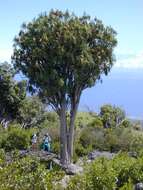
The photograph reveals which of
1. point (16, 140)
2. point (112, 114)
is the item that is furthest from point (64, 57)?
point (112, 114)

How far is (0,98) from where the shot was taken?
4544 centimetres

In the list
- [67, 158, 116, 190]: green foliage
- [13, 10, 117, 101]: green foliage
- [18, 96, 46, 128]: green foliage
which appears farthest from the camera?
[18, 96, 46, 128]: green foliage

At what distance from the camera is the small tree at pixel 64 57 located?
27.7 metres

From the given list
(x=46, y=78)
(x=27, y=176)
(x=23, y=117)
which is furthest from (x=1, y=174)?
(x=23, y=117)

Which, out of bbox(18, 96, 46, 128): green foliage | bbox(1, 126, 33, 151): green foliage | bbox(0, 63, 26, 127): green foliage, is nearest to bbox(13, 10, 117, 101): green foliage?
bbox(1, 126, 33, 151): green foliage

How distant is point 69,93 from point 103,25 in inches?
145

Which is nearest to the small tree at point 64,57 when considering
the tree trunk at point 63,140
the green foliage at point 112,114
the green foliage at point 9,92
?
the tree trunk at point 63,140

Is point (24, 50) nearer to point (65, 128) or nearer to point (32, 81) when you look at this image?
point (32, 81)

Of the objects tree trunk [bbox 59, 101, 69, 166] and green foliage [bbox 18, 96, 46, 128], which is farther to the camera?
green foliage [bbox 18, 96, 46, 128]

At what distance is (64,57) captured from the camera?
91.4 feet

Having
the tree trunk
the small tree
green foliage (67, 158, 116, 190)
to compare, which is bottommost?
green foliage (67, 158, 116, 190)

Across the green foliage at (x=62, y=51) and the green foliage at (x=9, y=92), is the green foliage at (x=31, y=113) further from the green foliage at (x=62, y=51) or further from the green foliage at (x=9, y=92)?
the green foliage at (x=62, y=51)

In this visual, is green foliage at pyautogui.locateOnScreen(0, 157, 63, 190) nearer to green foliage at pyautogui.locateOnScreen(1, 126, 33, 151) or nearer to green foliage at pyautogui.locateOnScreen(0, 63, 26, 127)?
green foliage at pyautogui.locateOnScreen(1, 126, 33, 151)

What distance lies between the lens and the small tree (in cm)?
2770
